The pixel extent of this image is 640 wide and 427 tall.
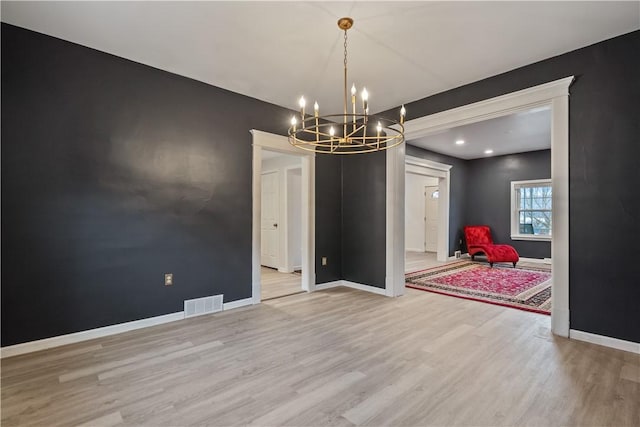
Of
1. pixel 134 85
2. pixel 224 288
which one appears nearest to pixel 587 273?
pixel 224 288

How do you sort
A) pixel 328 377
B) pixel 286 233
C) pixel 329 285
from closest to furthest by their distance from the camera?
pixel 328 377 → pixel 329 285 → pixel 286 233


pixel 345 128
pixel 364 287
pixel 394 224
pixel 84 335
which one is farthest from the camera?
pixel 364 287

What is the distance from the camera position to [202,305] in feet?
11.9

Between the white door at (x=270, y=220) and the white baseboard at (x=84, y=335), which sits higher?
the white door at (x=270, y=220)

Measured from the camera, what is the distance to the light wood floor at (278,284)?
15.1 ft

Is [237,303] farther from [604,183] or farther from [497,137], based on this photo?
[497,137]

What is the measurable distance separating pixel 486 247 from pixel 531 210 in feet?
6.79

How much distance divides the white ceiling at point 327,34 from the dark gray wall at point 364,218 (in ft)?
4.90

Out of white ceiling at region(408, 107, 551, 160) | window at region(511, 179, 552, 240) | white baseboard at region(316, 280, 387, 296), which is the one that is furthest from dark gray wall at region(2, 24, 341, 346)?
window at region(511, 179, 552, 240)

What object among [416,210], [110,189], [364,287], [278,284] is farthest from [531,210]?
[110,189]

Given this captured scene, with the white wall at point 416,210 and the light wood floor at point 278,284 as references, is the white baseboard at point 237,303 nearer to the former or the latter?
the light wood floor at point 278,284

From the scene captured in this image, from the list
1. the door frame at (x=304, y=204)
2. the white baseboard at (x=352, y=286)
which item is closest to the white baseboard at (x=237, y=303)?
the door frame at (x=304, y=204)

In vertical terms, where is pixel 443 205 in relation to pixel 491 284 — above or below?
above

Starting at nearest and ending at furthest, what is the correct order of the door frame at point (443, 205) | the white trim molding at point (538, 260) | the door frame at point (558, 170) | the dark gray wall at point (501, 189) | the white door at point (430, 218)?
the door frame at point (558, 170)
the white trim molding at point (538, 260)
the dark gray wall at point (501, 189)
the door frame at point (443, 205)
the white door at point (430, 218)
